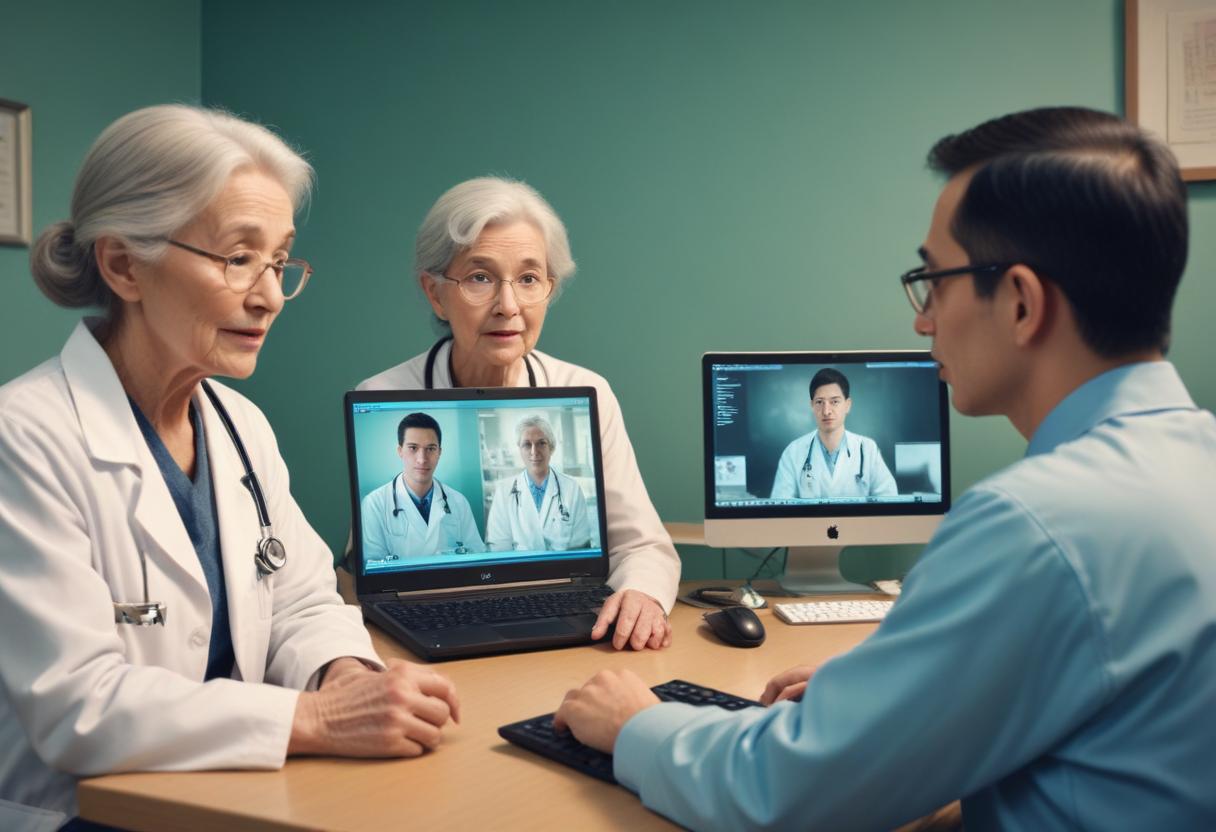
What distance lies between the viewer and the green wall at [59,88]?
254 centimetres

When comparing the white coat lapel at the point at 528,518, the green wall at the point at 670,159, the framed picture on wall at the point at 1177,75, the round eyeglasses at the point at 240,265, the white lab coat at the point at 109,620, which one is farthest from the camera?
the green wall at the point at 670,159

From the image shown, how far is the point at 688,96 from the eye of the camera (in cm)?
260

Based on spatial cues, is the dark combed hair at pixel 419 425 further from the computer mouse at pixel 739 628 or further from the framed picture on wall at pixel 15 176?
the framed picture on wall at pixel 15 176

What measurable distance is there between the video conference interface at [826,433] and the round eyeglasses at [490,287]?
0.40 meters

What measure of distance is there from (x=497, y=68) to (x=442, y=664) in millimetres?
1729

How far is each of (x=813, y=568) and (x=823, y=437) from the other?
0.29m

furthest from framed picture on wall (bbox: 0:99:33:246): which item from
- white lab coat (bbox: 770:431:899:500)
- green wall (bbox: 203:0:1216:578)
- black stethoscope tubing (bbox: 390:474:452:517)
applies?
white lab coat (bbox: 770:431:899:500)

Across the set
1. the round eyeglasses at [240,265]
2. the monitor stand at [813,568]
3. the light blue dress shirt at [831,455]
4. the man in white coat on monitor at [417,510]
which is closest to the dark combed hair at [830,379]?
the light blue dress shirt at [831,455]

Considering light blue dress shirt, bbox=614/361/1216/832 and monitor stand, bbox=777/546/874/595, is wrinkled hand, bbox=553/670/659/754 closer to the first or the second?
light blue dress shirt, bbox=614/361/1216/832

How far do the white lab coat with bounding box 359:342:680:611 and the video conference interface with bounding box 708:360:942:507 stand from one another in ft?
0.55

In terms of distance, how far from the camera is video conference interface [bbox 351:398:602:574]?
1772 millimetres

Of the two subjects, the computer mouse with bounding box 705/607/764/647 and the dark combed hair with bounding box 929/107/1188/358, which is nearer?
the dark combed hair with bounding box 929/107/1188/358

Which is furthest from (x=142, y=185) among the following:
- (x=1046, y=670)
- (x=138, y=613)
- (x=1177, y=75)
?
(x=1177, y=75)

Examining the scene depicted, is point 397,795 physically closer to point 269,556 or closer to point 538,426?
point 269,556
